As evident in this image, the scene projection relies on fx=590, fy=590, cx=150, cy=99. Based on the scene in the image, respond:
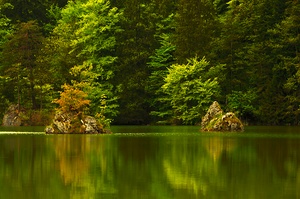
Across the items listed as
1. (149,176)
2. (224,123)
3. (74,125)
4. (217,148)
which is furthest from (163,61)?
(149,176)

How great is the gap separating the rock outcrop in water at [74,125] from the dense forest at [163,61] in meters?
17.4

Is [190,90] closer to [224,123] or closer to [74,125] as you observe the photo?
[224,123]

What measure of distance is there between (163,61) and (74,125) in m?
27.6

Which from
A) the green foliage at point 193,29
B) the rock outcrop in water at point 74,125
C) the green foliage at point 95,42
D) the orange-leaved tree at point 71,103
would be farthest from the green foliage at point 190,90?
the rock outcrop in water at point 74,125

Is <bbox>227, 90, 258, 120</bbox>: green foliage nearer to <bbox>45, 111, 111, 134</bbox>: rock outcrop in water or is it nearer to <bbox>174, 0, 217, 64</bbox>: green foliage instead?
<bbox>174, 0, 217, 64</bbox>: green foliage

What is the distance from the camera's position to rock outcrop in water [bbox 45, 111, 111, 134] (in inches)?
1604

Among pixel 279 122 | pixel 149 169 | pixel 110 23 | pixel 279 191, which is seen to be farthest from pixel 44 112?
pixel 279 191

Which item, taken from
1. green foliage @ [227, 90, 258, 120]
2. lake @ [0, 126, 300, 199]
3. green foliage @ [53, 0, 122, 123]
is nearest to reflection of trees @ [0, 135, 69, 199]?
lake @ [0, 126, 300, 199]

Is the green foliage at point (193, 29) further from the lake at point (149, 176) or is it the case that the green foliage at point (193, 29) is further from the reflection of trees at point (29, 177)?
the reflection of trees at point (29, 177)

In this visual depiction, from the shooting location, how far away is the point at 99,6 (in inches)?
2618

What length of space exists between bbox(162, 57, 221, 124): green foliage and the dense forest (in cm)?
11

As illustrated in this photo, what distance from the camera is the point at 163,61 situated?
67062mm

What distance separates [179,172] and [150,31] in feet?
177

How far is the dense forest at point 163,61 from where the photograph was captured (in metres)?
60.3
